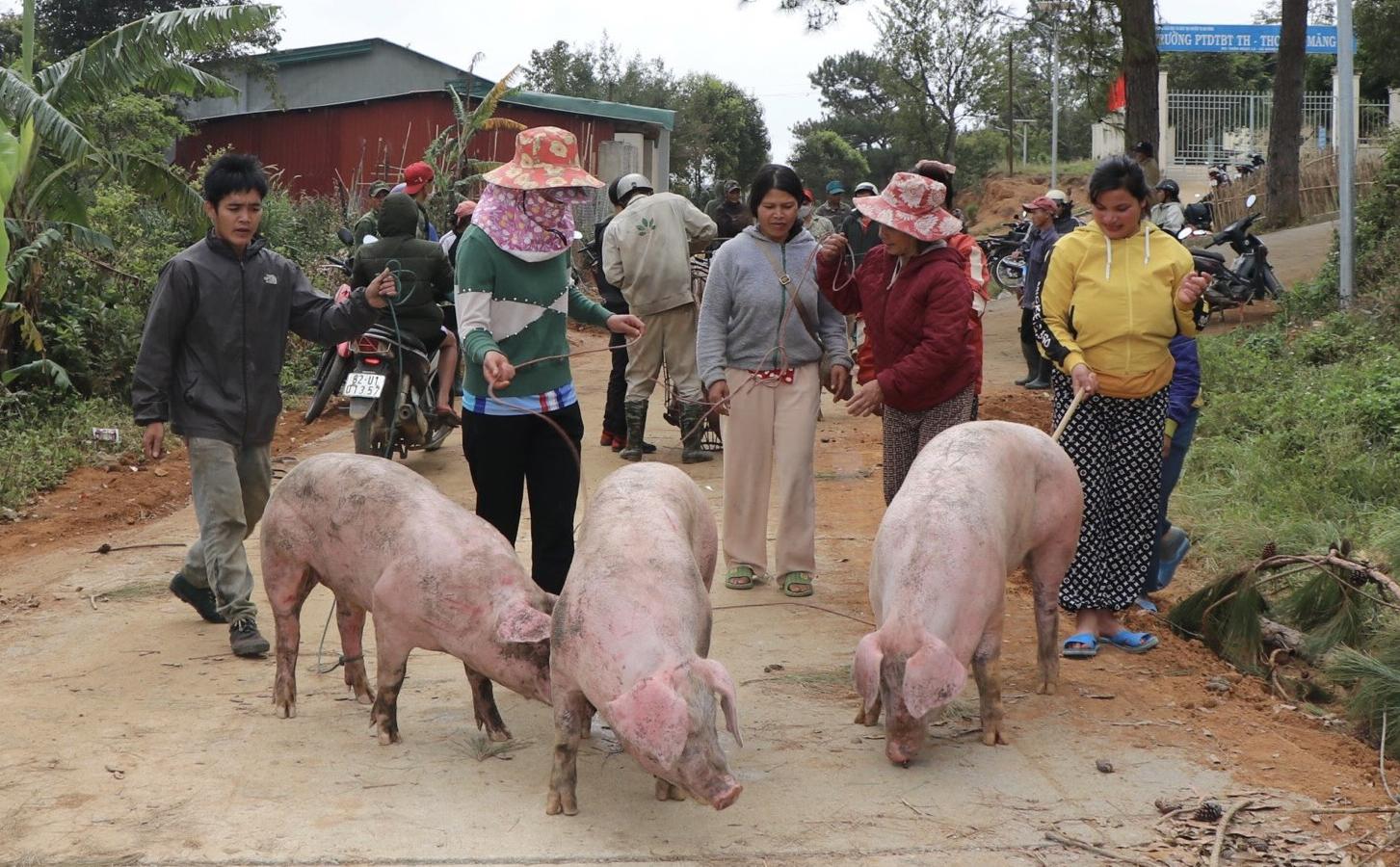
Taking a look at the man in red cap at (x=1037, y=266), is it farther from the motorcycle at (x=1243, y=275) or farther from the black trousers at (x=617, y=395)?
the black trousers at (x=617, y=395)

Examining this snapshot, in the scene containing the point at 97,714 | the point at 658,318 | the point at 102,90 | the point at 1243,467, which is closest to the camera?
the point at 97,714

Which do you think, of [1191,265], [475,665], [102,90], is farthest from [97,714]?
[102,90]

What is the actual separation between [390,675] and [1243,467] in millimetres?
6377

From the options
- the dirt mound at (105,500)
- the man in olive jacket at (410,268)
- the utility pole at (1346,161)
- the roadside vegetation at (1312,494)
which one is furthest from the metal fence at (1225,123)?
the dirt mound at (105,500)

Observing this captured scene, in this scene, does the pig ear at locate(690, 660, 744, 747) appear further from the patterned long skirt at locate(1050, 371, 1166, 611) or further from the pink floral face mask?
the patterned long skirt at locate(1050, 371, 1166, 611)

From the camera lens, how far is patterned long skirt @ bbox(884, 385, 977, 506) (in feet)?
20.1

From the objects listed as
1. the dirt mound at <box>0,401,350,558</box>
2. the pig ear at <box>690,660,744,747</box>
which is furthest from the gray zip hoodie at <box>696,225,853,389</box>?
the dirt mound at <box>0,401,350,558</box>

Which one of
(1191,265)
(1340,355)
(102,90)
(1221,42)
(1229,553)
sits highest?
(1221,42)

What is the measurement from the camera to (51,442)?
10602 mm

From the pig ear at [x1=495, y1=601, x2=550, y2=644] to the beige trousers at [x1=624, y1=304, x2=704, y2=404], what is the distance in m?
5.93

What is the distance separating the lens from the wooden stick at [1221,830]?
380 centimetres

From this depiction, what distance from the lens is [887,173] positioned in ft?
163

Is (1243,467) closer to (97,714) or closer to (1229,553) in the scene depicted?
(1229,553)

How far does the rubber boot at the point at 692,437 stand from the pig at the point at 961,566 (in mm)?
4878
